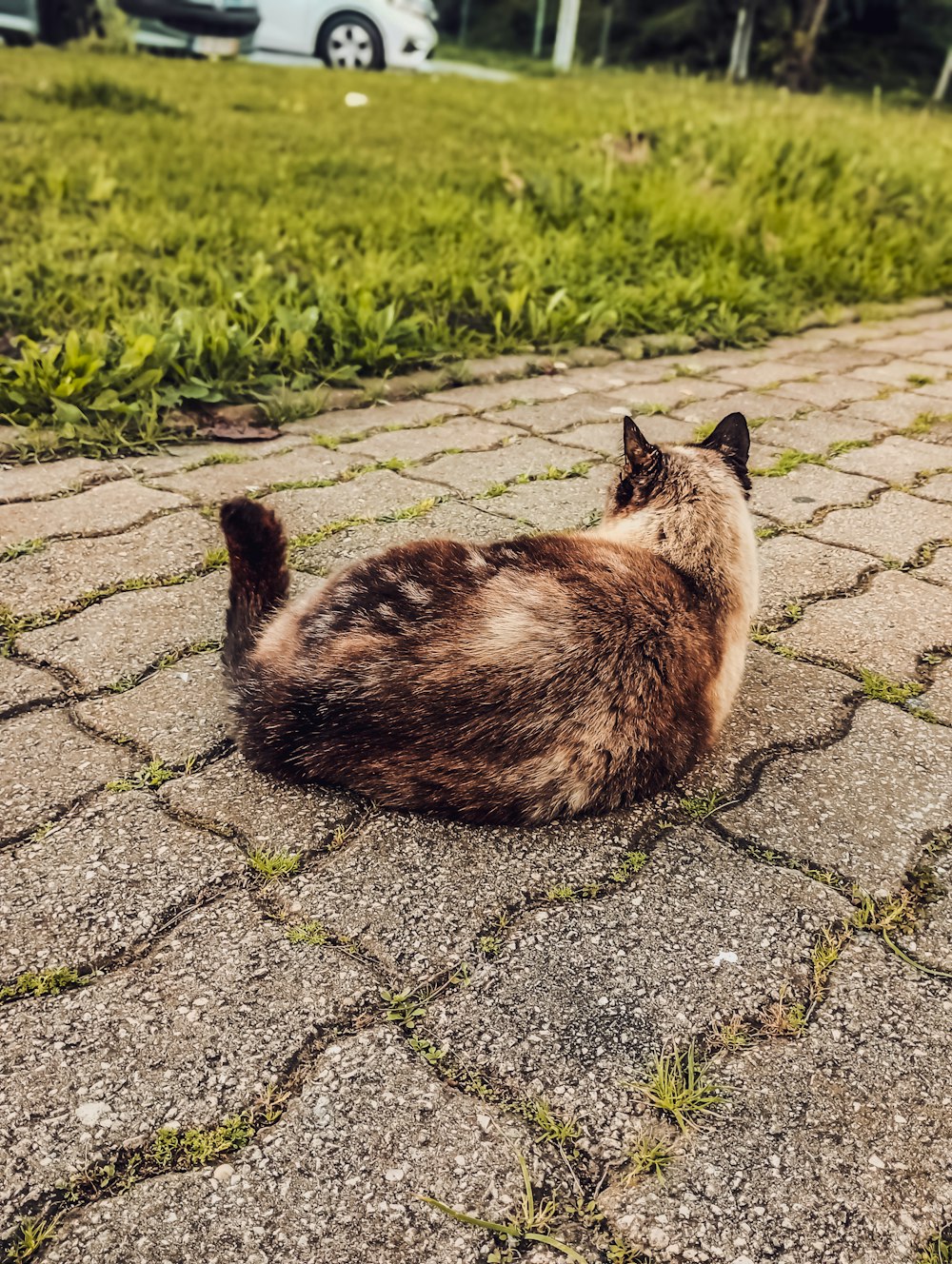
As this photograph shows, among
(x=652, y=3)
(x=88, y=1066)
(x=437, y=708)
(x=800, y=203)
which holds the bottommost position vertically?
(x=88, y=1066)

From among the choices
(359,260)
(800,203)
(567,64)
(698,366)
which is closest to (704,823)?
(698,366)

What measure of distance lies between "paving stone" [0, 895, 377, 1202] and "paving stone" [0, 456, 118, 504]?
87.4 inches

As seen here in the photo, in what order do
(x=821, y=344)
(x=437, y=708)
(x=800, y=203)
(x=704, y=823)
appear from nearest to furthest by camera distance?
(x=437, y=708), (x=704, y=823), (x=821, y=344), (x=800, y=203)

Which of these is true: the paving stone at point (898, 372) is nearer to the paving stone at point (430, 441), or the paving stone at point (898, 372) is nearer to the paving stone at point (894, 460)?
the paving stone at point (894, 460)

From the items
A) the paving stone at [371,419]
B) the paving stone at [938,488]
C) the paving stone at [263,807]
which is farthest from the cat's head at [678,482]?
the paving stone at [371,419]

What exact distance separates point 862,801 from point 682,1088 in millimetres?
982

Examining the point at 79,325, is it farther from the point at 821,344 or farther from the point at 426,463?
the point at 821,344

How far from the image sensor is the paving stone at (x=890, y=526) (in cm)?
372

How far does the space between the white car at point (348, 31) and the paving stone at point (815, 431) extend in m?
12.9

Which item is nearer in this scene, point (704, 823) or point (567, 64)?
point (704, 823)

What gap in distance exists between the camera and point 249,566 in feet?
8.46

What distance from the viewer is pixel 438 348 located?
A: 5.31 meters

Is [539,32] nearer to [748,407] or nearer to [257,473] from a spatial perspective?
[748,407]

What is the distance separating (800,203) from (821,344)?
1.95 meters
